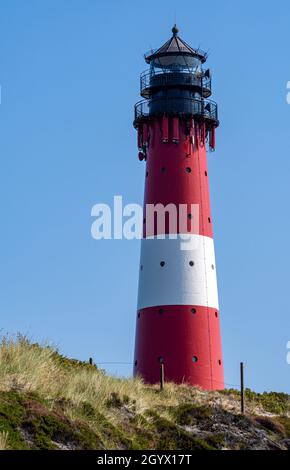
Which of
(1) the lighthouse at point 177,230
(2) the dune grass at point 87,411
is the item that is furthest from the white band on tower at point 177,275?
(2) the dune grass at point 87,411

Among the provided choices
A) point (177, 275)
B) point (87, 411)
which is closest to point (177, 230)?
point (177, 275)

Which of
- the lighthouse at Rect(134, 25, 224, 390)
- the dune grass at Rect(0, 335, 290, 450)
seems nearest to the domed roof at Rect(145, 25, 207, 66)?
the lighthouse at Rect(134, 25, 224, 390)

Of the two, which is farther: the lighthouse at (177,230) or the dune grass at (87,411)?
the lighthouse at (177,230)

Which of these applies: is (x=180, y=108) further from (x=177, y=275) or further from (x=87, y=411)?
(x=87, y=411)

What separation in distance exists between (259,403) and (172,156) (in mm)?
13200

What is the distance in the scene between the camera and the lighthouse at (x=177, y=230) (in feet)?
157

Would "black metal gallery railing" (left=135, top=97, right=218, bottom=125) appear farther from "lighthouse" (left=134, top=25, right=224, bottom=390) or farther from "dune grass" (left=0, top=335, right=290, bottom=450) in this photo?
"dune grass" (left=0, top=335, right=290, bottom=450)

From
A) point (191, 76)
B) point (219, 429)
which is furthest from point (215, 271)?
point (219, 429)

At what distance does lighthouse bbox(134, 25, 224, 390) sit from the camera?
4788cm

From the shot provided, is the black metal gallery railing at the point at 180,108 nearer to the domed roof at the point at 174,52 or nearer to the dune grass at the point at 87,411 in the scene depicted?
the domed roof at the point at 174,52

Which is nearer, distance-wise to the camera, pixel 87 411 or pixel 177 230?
pixel 87 411

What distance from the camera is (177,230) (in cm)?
4888

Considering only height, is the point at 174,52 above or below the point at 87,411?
above
